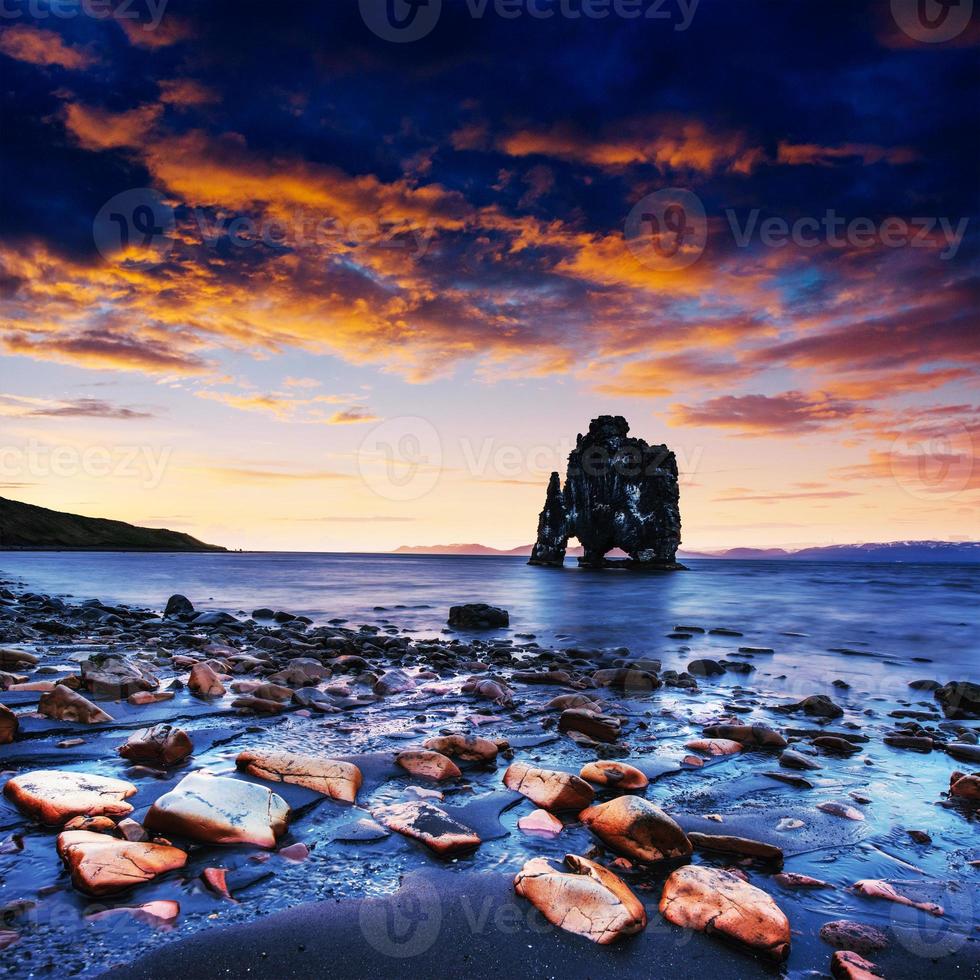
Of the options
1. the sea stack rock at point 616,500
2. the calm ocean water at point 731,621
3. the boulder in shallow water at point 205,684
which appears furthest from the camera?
the sea stack rock at point 616,500

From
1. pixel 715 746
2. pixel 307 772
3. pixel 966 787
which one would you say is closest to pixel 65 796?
pixel 307 772

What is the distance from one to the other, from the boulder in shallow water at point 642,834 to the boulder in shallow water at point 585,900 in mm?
390

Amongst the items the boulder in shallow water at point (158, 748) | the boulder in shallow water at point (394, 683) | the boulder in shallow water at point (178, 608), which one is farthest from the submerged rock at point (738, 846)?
the boulder in shallow water at point (178, 608)

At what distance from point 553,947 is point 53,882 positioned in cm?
248

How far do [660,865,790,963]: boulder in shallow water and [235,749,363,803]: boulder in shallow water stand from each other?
2.28 metres

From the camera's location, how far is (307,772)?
4.28 meters

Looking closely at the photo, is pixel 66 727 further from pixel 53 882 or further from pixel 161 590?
pixel 161 590

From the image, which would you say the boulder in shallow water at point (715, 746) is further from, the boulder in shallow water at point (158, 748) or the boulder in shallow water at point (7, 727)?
the boulder in shallow water at point (7, 727)

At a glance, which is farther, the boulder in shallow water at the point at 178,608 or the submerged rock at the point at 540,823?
the boulder in shallow water at the point at 178,608

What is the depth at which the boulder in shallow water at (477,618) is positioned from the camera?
17.0 m

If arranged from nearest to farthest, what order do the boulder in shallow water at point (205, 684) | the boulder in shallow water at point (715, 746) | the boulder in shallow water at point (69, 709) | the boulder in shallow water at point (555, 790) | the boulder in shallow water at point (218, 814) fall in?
the boulder in shallow water at point (218, 814) < the boulder in shallow water at point (555, 790) < the boulder in shallow water at point (69, 709) < the boulder in shallow water at point (715, 746) < the boulder in shallow water at point (205, 684)

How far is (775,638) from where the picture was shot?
1641cm

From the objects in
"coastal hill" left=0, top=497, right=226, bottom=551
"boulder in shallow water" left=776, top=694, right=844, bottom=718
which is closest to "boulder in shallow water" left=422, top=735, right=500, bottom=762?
"boulder in shallow water" left=776, top=694, right=844, bottom=718

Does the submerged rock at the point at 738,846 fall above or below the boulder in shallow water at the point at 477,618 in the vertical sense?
above
